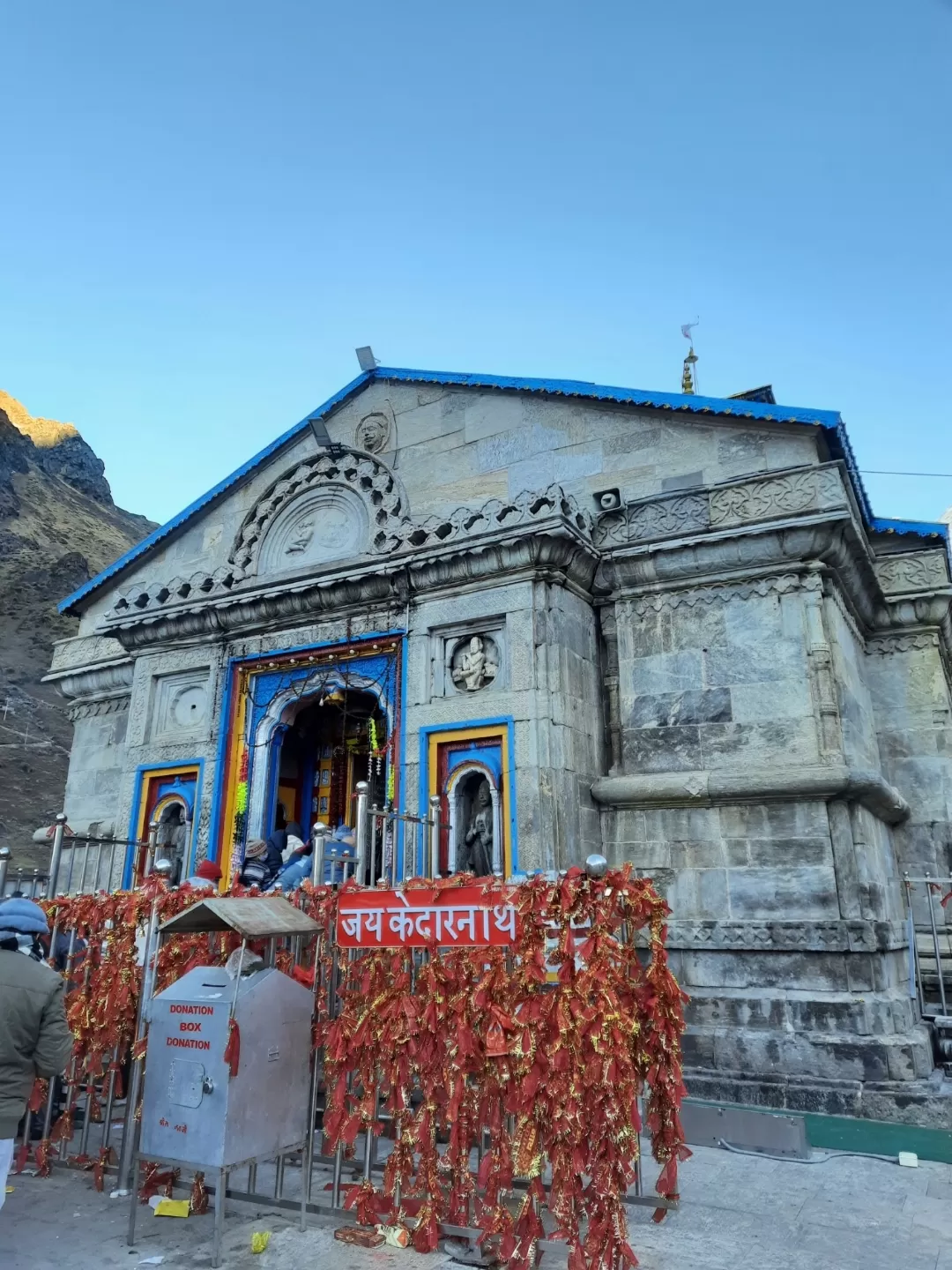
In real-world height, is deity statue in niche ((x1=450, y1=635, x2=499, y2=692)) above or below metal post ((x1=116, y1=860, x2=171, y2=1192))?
above

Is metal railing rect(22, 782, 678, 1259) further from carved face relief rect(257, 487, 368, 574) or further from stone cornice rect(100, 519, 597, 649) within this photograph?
carved face relief rect(257, 487, 368, 574)

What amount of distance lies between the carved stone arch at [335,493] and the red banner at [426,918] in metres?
7.46

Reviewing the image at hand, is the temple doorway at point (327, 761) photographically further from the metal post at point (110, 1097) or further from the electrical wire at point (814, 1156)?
the electrical wire at point (814, 1156)

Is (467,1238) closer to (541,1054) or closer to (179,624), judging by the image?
(541,1054)

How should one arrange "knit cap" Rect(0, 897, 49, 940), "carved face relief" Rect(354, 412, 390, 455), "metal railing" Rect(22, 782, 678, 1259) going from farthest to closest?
"carved face relief" Rect(354, 412, 390, 455) < "metal railing" Rect(22, 782, 678, 1259) < "knit cap" Rect(0, 897, 49, 940)

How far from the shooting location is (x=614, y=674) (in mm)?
11219

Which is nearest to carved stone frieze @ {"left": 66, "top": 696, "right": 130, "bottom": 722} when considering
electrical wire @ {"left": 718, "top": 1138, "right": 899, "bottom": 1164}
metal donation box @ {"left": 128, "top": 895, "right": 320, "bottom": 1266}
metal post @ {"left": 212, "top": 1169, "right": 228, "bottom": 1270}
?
metal donation box @ {"left": 128, "top": 895, "right": 320, "bottom": 1266}

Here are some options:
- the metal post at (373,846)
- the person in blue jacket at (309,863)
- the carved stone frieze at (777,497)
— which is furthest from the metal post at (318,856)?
the carved stone frieze at (777,497)

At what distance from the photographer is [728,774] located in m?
9.80

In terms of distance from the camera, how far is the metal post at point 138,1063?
19.0 ft

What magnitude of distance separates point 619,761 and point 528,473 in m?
4.17

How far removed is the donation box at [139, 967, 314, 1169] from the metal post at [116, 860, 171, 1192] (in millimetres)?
325

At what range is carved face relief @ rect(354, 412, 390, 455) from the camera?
44.6 feet

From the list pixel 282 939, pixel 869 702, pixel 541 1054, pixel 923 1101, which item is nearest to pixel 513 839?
pixel 282 939
